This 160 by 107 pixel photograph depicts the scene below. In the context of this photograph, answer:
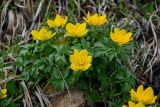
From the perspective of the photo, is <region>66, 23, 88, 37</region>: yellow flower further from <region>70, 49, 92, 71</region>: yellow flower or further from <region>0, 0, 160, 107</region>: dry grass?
<region>0, 0, 160, 107</region>: dry grass

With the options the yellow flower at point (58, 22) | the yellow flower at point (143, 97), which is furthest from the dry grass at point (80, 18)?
the yellow flower at point (143, 97)

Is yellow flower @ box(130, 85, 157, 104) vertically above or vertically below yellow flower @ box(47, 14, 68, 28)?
below

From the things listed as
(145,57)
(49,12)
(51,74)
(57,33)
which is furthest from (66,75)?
(49,12)

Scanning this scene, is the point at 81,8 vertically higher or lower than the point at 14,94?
higher

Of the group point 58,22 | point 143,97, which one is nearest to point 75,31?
point 58,22

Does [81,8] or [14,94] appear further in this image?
[81,8]

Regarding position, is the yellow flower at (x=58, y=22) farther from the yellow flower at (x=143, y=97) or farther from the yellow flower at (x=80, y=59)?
the yellow flower at (x=143, y=97)

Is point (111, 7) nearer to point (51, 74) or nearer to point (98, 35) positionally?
point (98, 35)

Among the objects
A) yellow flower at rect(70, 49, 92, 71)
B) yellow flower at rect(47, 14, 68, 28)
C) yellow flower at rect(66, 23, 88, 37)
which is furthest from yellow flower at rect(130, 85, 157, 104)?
yellow flower at rect(47, 14, 68, 28)
